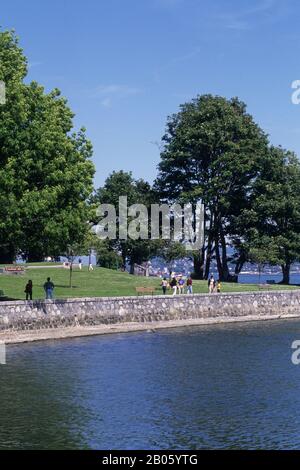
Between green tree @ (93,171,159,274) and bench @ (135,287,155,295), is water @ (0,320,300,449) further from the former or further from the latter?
green tree @ (93,171,159,274)

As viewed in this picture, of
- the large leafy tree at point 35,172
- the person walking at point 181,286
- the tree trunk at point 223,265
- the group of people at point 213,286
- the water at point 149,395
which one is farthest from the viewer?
the tree trunk at point 223,265

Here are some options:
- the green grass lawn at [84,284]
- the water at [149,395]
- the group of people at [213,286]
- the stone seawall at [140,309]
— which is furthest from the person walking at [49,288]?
the group of people at [213,286]

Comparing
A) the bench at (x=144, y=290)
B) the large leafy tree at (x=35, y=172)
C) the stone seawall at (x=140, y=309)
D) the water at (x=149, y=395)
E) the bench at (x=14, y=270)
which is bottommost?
the water at (x=149, y=395)

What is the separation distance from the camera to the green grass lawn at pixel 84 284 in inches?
2226

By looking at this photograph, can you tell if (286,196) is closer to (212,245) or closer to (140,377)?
(212,245)

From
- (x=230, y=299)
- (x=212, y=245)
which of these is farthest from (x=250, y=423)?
(x=212, y=245)

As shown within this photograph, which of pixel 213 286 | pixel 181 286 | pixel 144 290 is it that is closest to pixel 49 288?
pixel 144 290

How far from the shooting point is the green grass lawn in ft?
185

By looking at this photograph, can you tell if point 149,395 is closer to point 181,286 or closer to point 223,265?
point 181,286

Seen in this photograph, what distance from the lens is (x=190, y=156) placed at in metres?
83.4

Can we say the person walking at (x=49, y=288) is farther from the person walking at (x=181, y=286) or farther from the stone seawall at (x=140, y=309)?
the person walking at (x=181, y=286)

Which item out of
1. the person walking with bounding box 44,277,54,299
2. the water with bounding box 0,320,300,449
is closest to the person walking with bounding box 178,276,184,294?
the person walking with bounding box 44,277,54,299

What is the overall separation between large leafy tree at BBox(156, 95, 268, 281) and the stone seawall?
20.0m

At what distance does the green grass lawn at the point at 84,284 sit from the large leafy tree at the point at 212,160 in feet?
41.2
